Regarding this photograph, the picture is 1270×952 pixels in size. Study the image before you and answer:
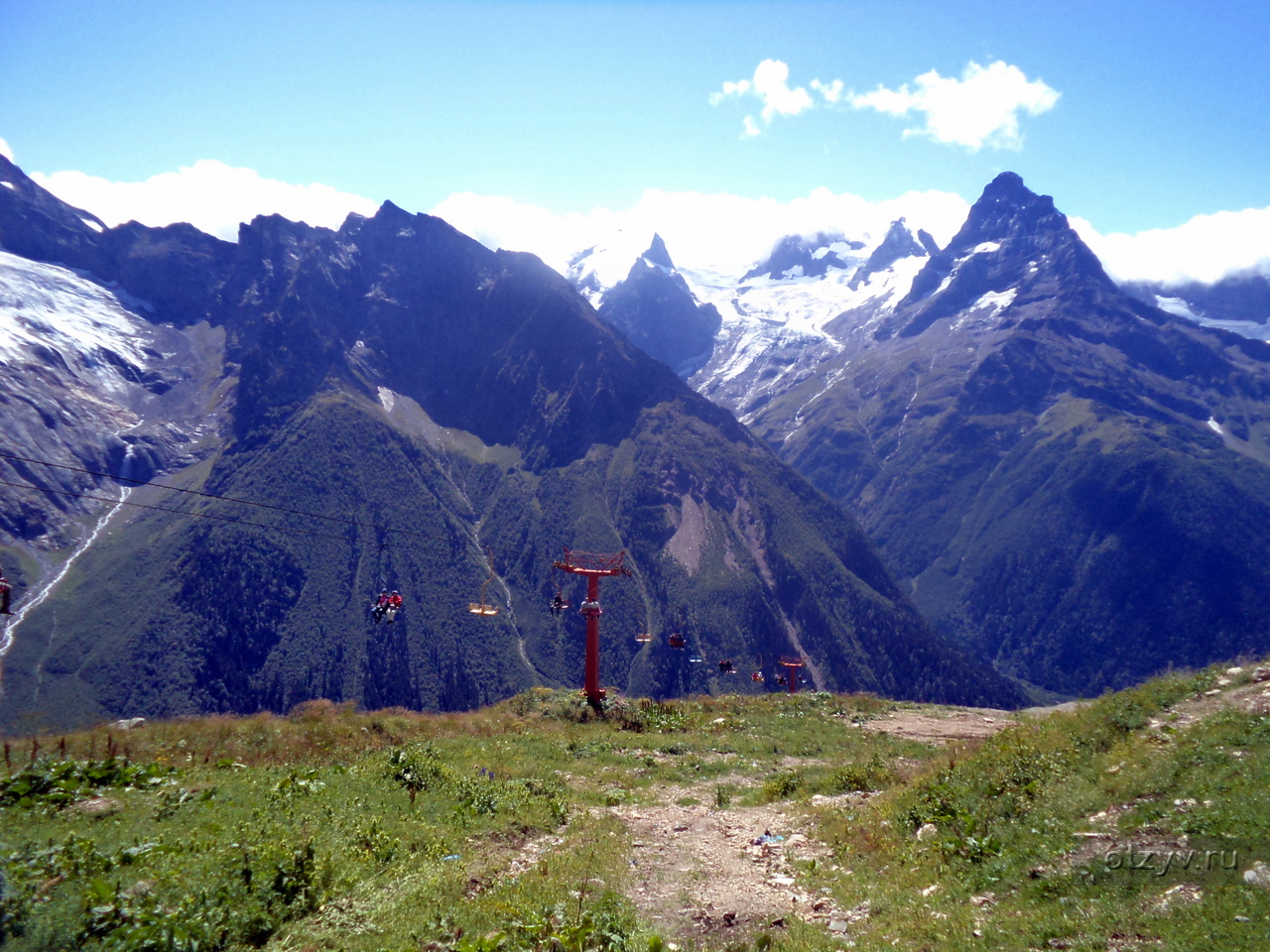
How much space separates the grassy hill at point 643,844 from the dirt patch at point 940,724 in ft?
36.5

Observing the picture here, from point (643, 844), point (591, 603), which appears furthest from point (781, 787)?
point (591, 603)

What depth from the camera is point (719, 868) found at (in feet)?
54.7

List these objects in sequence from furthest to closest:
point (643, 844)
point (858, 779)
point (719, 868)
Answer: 1. point (858, 779)
2. point (643, 844)
3. point (719, 868)

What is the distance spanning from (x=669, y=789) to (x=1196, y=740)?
49.6 ft

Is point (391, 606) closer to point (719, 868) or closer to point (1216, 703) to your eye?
point (719, 868)

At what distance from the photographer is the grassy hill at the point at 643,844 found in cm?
1109

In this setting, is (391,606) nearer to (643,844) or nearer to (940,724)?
(643,844)

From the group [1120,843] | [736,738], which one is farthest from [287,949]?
[736,738]

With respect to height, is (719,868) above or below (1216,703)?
below

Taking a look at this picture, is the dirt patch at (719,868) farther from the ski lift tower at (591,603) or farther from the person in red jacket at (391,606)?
the ski lift tower at (591,603)

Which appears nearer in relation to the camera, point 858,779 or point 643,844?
point 643,844

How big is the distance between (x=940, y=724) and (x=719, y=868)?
25.8 metres

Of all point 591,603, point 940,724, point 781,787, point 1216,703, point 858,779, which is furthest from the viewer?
point 591,603

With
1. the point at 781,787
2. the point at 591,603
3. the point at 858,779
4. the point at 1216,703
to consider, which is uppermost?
the point at 1216,703
